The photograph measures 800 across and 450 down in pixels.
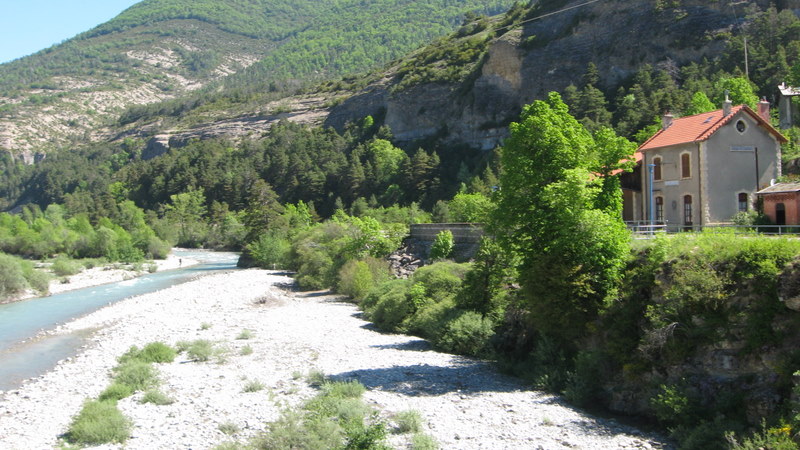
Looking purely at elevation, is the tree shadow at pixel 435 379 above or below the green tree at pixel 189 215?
below

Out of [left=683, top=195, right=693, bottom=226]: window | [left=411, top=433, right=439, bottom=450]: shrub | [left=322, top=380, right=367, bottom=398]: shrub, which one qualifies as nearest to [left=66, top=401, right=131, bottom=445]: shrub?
[left=322, top=380, right=367, bottom=398]: shrub

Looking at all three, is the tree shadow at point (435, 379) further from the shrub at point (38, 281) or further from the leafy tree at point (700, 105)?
the shrub at point (38, 281)

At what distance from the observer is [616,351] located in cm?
1825

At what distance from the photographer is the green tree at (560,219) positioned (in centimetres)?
1977

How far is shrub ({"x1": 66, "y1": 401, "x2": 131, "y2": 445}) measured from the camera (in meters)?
16.4

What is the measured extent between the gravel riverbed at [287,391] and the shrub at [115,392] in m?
0.39

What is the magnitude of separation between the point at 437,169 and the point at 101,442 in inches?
3197

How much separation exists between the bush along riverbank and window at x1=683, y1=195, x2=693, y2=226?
13.3m

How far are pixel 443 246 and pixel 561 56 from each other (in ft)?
189

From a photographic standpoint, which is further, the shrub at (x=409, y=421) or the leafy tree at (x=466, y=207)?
the leafy tree at (x=466, y=207)

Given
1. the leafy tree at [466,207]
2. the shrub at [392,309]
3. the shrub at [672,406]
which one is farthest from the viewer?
the leafy tree at [466,207]

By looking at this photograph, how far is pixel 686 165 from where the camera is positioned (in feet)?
107

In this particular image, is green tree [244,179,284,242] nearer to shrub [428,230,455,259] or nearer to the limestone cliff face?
the limestone cliff face

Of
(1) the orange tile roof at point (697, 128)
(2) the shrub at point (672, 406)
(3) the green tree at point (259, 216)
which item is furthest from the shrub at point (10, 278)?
(2) the shrub at point (672, 406)
